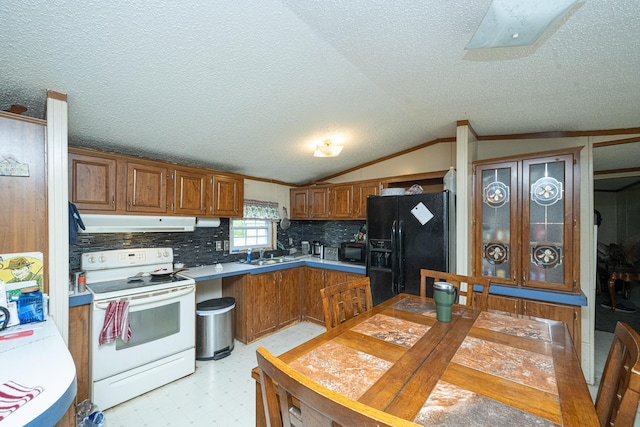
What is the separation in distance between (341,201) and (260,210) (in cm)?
119

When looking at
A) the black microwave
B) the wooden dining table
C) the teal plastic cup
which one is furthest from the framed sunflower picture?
the black microwave

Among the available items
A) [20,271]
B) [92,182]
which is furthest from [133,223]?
[20,271]

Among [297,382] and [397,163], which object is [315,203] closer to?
[397,163]

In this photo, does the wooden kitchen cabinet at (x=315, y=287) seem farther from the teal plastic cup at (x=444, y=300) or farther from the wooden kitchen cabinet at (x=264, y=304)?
the teal plastic cup at (x=444, y=300)

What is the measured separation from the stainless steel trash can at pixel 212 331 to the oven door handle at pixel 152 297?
0.42 metres

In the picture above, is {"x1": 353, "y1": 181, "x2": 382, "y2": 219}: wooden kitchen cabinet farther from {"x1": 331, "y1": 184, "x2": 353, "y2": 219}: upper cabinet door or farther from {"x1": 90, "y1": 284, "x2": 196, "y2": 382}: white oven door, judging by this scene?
{"x1": 90, "y1": 284, "x2": 196, "y2": 382}: white oven door

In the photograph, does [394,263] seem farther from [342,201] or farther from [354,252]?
[342,201]

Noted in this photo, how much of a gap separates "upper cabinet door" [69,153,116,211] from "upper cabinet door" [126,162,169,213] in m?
0.13

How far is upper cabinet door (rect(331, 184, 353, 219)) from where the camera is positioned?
12.5 feet

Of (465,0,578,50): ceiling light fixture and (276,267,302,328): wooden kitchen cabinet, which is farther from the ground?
(465,0,578,50): ceiling light fixture

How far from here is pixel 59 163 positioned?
1.66m

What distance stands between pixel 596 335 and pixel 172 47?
17.0 ft

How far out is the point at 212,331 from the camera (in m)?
2.84

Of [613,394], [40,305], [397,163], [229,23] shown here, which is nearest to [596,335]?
[397,163]
